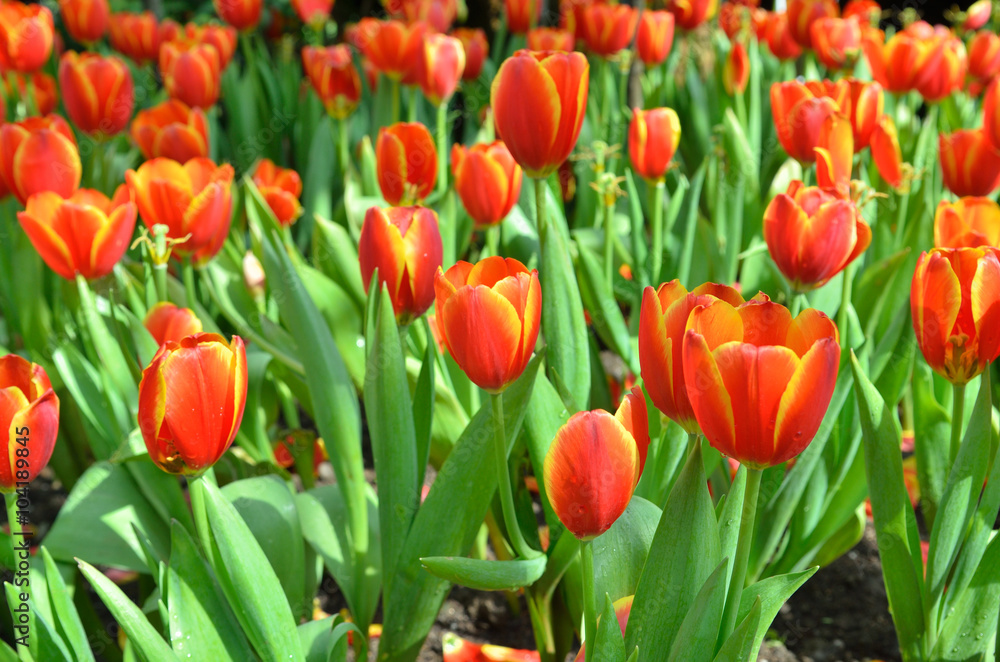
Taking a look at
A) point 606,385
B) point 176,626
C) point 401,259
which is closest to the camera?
point 176,626

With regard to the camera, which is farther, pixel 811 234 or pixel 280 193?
pixel 280 193

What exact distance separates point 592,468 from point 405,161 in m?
0.78

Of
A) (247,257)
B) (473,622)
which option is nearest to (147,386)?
(473,622)

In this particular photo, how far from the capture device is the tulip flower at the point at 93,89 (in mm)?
1682

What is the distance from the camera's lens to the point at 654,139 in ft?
4.51

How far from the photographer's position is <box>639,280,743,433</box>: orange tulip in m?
0.62

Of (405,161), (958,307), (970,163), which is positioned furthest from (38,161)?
(970,163)

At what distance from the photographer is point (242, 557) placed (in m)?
0.77

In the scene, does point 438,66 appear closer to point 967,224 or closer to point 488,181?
point 488,181

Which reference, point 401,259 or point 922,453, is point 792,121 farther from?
point 401,259

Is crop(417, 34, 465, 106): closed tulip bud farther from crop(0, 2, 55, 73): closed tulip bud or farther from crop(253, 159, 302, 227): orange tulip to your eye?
crop(0, 2, 55, 73): closed tulip bud

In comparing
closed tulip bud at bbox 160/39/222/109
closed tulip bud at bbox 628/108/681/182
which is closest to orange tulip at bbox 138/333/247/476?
closed tulip bud at bbox 628/108/681/182

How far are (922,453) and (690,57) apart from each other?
193 cm

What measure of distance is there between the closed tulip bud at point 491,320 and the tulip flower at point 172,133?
100 cm
